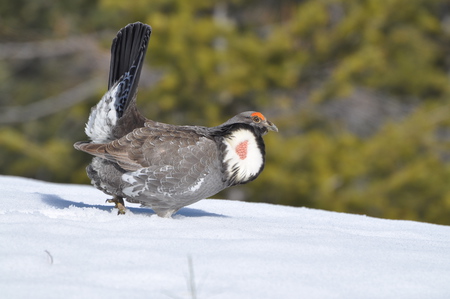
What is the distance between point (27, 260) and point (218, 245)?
2.92ft

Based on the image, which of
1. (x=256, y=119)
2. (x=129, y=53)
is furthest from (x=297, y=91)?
(x=256, y=119)

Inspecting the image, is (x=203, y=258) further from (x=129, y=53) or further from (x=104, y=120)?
(x=129, y=53)

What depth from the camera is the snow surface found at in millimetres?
2807

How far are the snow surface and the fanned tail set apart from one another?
0.56 metres

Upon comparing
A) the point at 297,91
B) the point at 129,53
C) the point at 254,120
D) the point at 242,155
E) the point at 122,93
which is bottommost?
the point at 242,155

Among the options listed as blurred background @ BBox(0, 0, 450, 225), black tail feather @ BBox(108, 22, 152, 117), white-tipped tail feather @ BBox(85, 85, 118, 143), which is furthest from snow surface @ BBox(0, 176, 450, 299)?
blurred background @ BBox(0, 0, 450, 225)

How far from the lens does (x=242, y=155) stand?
14.7ft

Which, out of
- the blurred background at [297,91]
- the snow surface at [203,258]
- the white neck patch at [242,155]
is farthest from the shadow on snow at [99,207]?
the blurred background at [297,91]

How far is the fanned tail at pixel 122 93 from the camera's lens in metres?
4.66

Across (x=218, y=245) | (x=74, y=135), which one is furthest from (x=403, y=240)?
(x=74, y=135)

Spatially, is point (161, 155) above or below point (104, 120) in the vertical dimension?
below

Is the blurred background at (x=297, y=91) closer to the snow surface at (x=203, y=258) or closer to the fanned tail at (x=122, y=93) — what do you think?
the fanned tail at (x=122, y=93)

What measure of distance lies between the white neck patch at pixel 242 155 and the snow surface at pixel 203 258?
1.01 ft

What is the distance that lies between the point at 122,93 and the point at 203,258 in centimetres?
185
